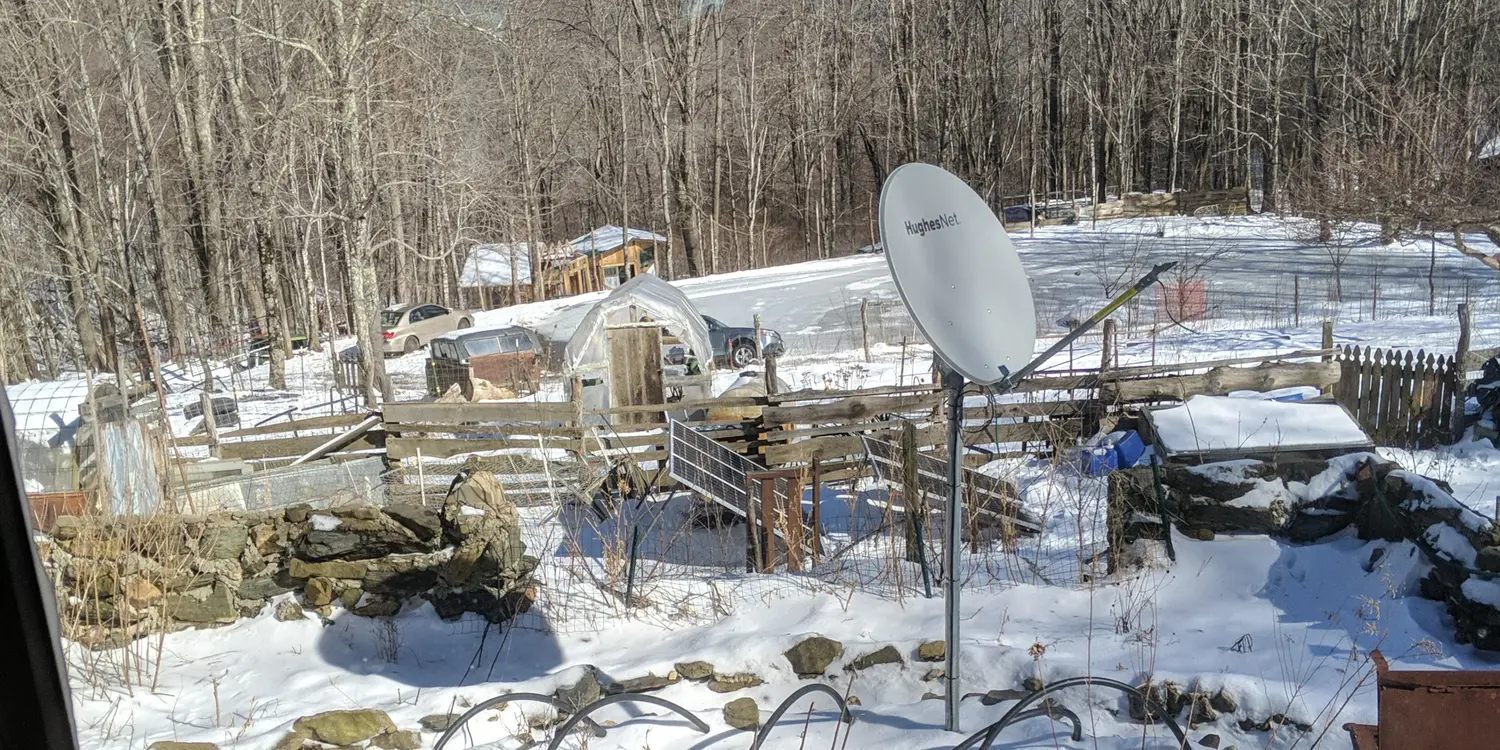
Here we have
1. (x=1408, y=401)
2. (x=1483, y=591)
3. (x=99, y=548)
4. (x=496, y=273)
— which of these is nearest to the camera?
(x=1483, y=591)

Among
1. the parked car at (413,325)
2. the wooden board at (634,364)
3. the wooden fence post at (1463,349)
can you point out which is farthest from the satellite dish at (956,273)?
the parked car at (413,325)

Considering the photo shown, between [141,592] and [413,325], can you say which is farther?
[413,325]

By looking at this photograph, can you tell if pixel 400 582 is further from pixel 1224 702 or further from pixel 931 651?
pixel 1224 702

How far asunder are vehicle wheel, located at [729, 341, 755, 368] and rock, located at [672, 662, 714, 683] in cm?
1681

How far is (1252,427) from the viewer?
779 cm

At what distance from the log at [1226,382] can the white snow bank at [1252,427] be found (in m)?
3.34

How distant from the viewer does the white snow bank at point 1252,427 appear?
24.3ft

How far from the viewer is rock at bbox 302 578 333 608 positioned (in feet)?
21.1

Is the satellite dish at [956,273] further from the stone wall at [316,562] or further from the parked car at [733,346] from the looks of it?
the parked car at [733,346]

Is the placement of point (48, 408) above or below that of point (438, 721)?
above

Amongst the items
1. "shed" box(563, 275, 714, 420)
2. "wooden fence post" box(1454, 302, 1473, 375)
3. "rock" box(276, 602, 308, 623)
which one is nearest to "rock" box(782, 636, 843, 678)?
"rock" box(276, 602, 308, 623)

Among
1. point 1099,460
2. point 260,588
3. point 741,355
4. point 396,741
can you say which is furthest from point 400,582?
point 741,355

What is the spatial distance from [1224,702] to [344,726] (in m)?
4.06

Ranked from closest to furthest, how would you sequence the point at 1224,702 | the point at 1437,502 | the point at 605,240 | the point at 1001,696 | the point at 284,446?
1. the point at 1224,702
2. the point at 1001,696
3. the point at 1437,502
4. the point at 284,446
5. the point at 605,240
